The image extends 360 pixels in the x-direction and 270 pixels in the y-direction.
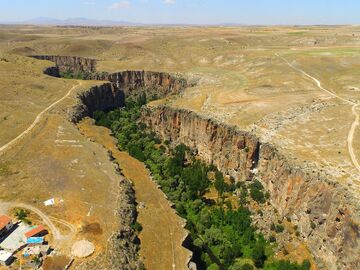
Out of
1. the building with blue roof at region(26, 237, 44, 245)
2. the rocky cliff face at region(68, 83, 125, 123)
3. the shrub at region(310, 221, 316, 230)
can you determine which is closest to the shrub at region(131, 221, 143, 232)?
the building with blue roof at region(26, 237, 44, 245)

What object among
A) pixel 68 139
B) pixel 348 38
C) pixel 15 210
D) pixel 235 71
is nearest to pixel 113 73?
pixel 235 71

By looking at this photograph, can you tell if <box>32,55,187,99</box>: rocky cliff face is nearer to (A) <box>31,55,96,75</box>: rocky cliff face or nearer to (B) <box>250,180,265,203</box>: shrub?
(A) <box>31,55,96,75</box>: rocky cliff face

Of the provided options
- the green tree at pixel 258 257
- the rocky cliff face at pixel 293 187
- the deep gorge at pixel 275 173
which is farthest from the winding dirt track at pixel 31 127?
the green tree at pixel 258 257

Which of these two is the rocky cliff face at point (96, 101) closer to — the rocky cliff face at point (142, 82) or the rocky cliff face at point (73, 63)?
the rocky cliff face at point (142, 82)

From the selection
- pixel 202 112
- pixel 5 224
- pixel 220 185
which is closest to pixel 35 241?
pixel 5 224

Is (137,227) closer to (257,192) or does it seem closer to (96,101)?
(257,192)

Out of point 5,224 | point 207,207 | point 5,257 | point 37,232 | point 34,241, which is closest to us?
point 5,257
